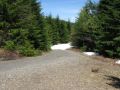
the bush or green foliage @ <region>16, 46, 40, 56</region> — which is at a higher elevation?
the bush

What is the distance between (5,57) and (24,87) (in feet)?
51.8

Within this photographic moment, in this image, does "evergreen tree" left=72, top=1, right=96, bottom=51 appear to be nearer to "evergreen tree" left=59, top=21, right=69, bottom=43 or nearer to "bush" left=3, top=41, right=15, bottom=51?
"bush" left=3, top=41, right=15, bottom=51

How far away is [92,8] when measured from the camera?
54406mm

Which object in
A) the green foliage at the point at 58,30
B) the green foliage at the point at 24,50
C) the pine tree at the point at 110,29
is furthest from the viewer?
the green foliage at the point at 58,30

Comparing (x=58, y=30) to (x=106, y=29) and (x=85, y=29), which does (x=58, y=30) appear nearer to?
(x=85, y=29)

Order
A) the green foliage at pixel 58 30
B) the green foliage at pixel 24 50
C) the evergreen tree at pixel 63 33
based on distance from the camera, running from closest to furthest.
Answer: the green foliage at pixel 24 50
the green foliage at pixel 58 30
the evergreen tree at pixel 63 33

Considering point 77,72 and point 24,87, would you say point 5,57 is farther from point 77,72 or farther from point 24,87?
point 24,87

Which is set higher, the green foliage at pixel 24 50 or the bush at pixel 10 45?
the bush at pixel 10 45

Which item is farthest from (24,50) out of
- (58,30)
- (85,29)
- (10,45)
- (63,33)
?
(63,33)

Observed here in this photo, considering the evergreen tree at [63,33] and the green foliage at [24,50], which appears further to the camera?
the evergreen tree at [63,33]

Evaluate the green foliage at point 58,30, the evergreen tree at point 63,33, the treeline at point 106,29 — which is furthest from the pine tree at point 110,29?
the evergreen tree at point 63,33

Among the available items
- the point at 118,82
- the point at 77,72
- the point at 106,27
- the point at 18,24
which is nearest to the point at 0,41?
the point at 18,24

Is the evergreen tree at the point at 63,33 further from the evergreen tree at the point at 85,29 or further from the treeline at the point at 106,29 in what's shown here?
the treeline at the point at 106,29

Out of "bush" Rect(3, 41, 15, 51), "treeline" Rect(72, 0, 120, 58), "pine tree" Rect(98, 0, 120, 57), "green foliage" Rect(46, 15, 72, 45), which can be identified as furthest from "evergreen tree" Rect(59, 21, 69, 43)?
"bush" Rect(3, 41, 15, 51)
